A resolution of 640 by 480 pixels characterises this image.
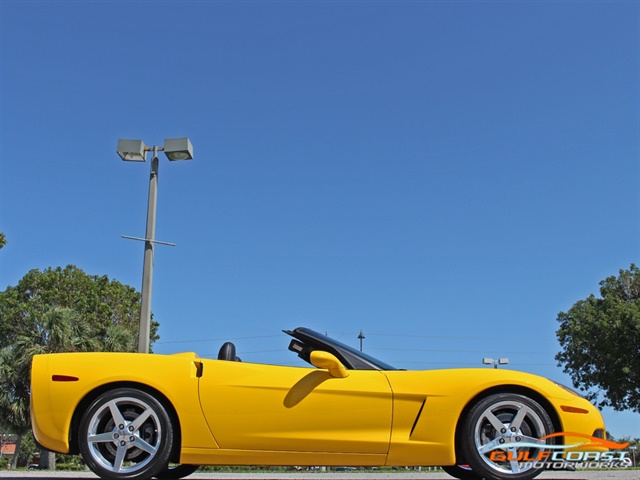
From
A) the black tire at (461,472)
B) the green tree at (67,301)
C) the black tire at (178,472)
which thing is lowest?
the black tire at (178,472)

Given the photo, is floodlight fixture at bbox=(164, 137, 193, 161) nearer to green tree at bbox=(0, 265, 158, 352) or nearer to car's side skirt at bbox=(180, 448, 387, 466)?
car's side skirt at bbox=(180, 448, 387, 466)

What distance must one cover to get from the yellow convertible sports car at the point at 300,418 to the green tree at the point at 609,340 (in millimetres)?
24993

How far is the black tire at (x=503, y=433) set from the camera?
409cm

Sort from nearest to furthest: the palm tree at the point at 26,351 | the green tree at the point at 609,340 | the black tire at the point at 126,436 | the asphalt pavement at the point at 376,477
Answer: the black tire at the point at 126,436 < the asphalt pavement at the point at 376,477 < the palm tree at the point at 26,351 < the green tree at the point at 609,340

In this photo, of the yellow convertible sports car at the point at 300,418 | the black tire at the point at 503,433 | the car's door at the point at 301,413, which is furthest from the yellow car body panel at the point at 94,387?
the black tire at the point at 503,433

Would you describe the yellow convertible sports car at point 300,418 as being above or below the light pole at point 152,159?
below

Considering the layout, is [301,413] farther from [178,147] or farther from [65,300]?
[65,300]

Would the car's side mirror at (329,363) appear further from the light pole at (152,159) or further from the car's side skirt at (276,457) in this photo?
the light pole at (152,159)

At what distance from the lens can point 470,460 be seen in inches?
161

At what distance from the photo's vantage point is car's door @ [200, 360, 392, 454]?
162 inches

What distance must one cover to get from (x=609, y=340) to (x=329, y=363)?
89.4ft

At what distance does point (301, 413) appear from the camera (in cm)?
414

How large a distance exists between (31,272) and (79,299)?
3.28 meters

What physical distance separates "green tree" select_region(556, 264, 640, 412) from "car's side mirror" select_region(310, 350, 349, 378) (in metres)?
25.6
